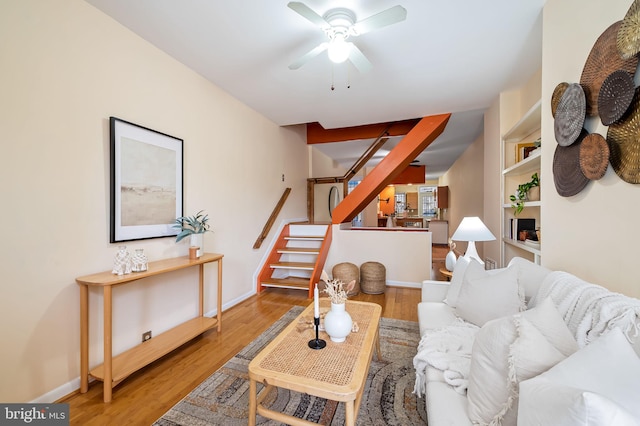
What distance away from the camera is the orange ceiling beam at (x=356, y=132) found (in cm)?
458

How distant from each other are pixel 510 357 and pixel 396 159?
3.43 metres

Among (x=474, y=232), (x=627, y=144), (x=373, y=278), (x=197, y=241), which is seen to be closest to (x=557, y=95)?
(x=627, y=144)

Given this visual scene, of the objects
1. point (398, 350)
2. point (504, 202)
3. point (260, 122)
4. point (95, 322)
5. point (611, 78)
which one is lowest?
point (398, 350)

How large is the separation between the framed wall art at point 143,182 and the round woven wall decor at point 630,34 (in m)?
3.04

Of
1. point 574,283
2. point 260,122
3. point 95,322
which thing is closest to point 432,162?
point 260,122

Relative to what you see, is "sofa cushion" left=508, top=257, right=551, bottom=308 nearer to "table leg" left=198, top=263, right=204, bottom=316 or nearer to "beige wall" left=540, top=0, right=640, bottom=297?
"beige wall" left=540, top=0, right=640, bottom=297

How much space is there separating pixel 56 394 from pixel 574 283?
122 inches

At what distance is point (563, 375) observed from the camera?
0.71m

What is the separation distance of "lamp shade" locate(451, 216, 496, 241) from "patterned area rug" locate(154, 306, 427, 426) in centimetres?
124

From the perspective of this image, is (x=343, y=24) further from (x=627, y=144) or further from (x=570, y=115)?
(x=627, y=144)

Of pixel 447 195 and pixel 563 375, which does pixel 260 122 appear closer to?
pixel 563 375

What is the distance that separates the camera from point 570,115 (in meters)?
1.57

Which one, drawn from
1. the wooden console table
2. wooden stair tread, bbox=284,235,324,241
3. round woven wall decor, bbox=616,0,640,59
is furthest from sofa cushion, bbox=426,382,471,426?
wooden stair tread, bbox=284,235,324,241

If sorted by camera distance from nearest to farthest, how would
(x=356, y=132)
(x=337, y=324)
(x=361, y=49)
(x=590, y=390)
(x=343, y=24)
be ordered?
1. (x=590, y=390)
2. (x=337, y=324)
3. (x=343, y=24)
4. (x=361, y=49)
5. (x=356, y=132)
